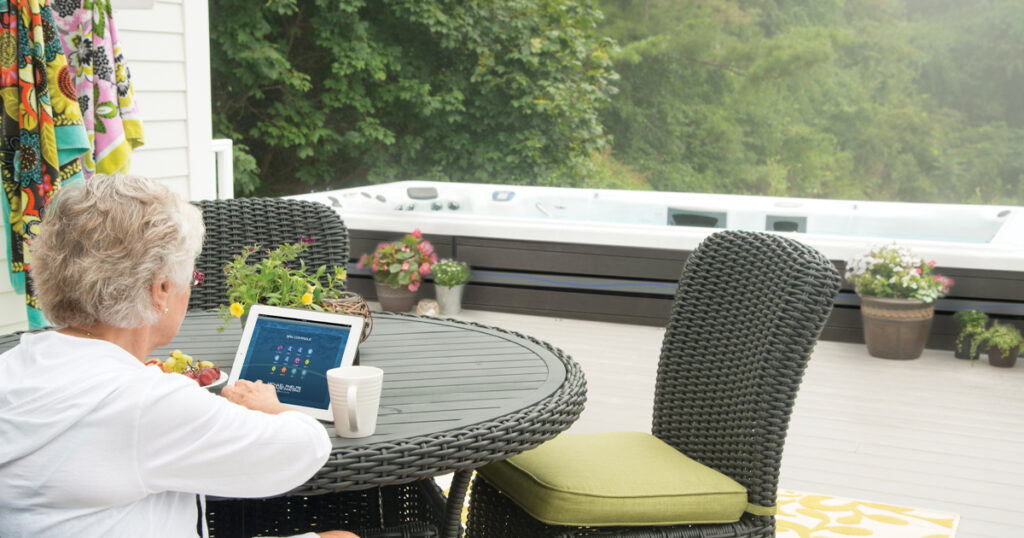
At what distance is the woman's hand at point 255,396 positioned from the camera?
1317mm

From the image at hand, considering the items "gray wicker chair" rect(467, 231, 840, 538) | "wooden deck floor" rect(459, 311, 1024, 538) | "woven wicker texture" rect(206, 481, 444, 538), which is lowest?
"wooden deck floor" rect(459, 311, 1024, 538)

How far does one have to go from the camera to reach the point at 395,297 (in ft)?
17.7

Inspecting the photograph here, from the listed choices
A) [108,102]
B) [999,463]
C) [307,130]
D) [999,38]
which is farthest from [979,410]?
[999,38]

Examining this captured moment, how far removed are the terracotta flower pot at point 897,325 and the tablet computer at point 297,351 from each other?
3596 mm

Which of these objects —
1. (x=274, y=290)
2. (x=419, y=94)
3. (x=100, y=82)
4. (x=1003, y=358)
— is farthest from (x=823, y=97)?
(x=274, y=290)

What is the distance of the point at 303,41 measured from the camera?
10703mm

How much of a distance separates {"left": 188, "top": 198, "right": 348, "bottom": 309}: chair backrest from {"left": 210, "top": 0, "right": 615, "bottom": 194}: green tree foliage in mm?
7780

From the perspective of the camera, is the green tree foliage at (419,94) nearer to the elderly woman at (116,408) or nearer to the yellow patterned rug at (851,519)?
the yellow patterned rug at (851,519)

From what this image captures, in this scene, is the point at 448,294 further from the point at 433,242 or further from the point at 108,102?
the point at 108,102

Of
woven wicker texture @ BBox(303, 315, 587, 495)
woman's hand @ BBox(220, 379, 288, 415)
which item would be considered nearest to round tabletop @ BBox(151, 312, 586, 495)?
woven wicker texture @ BBox(303, 315, 587, 495)

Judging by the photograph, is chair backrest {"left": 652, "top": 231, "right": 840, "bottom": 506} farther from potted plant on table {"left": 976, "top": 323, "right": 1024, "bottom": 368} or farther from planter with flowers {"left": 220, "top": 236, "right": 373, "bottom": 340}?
potted plant on table {"left": 976, "top": 323, "right": 1024, "bottom": 368}

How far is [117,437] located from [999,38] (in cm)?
1267

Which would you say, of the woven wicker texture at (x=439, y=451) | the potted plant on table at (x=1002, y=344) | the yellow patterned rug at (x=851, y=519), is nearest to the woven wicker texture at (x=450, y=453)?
the woven wicker texture at (x=439, y=451)

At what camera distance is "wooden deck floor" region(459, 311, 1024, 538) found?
2.89 meters
